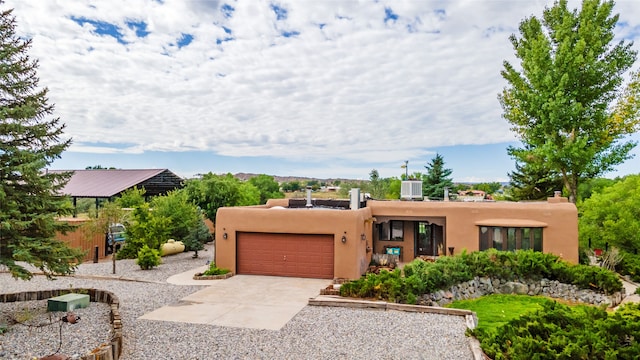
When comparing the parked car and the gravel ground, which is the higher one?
the parked car

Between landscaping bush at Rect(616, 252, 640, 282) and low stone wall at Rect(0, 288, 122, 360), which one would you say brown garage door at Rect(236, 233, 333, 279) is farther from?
landscaping bush at Rect(616, 252, 640, 282)

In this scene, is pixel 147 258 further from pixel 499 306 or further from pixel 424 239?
pixel 499 306

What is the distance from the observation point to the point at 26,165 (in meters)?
8.51

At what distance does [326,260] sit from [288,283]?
6.24 ft

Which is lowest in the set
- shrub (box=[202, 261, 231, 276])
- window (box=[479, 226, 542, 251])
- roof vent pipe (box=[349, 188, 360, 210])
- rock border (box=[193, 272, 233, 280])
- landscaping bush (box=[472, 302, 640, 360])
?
rock border (box=[193, 272, 233, 280])

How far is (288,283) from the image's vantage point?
14.6m

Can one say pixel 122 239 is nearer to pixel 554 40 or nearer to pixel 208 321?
pixel 208 321

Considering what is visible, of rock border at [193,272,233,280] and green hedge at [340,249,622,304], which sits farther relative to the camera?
rock border at [193,272,233,280]

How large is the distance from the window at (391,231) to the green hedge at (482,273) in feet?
14.4

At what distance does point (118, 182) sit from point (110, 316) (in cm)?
2183

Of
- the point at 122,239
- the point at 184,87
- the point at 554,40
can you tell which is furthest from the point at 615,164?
the point at 122,239

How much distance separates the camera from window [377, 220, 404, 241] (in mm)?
19781

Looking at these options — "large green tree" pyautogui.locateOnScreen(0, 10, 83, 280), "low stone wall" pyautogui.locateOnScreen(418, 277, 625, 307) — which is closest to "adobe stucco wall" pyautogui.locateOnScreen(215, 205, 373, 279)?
"low stone wall" pyautogui.locateOnScreen(418, 277, 625, 307)

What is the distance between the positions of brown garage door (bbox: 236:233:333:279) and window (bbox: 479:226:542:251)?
7.13m
